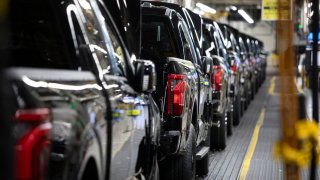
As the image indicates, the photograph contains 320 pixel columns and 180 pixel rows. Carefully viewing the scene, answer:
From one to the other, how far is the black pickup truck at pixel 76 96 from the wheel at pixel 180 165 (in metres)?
1.23

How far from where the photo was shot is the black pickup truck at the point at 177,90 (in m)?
6.80

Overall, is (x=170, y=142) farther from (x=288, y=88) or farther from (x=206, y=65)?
(x=288, y=88)

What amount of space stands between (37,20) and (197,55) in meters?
4.66

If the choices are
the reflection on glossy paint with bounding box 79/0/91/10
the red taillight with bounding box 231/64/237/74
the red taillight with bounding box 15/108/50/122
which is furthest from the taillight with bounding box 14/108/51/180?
the red taillight with bounding box 231/64/237/74

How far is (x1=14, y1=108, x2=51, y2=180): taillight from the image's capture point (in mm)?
→ 2516

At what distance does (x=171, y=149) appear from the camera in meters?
6.69

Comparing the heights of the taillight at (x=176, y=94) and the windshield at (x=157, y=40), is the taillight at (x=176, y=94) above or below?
below

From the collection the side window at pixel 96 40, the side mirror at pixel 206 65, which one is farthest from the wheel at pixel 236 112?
the side window at pixel 96 40

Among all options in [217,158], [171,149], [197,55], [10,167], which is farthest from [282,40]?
[217,158]

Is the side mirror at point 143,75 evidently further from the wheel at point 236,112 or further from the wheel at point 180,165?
the wheel at point 236,112

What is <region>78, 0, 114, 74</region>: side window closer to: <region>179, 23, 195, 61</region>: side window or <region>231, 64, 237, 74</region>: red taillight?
<region>179, 23, 195, 61</region>: side window

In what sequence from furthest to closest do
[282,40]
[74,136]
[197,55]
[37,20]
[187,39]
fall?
[197,55]
[187,39]
[37,20]
[282,40]
[74,136]

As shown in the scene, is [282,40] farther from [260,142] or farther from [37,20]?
[260,142]

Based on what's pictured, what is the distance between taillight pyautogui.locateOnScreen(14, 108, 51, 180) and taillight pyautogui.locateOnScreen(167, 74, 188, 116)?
161 inches
